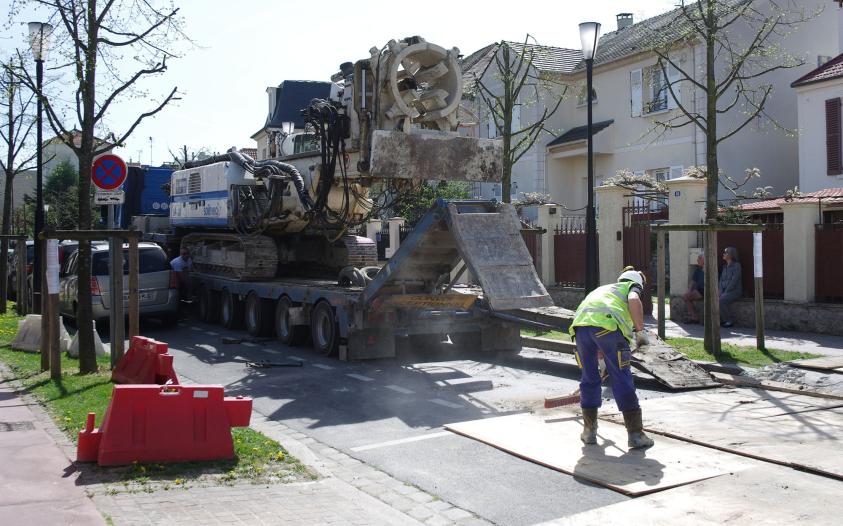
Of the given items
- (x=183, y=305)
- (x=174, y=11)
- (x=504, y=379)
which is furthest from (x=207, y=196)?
(x=504, y=379)

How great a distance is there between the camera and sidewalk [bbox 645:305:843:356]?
42.1ft

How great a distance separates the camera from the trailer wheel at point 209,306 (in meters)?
17.8

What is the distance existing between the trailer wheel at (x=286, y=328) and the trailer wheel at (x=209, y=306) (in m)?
3.19

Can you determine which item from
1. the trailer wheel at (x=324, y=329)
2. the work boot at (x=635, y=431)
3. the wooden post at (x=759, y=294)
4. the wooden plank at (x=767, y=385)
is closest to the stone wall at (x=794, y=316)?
the wooden post at (x=759, y=294)

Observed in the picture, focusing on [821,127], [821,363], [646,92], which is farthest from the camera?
[646,92]

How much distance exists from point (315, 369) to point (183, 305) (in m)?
9.12

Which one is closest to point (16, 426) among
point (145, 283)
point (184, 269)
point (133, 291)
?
point (133, 291)

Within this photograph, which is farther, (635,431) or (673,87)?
(673,87)

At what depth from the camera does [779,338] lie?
551 inches

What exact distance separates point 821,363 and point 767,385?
1.62 metres

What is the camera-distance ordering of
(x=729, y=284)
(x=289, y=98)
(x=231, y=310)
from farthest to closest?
1. (x=289, y=98)
2. (x=231, y=310)
3. (x=729, y=284)

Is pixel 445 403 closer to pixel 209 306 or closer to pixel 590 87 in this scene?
pixel 590 87

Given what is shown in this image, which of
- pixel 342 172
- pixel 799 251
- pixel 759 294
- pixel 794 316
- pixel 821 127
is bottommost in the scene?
pixel 794 316

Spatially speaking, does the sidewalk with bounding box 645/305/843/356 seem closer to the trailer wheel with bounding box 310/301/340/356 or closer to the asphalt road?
the asphalt road
